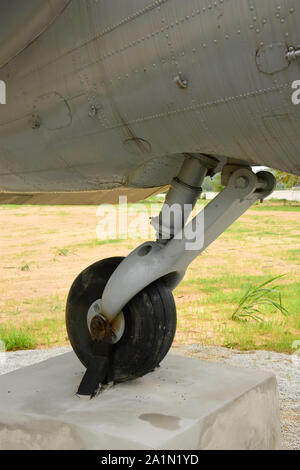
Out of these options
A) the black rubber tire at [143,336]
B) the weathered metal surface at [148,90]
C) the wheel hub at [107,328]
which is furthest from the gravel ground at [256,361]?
the weathered metal surface at [148,90]

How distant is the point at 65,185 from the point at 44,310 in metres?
6.27

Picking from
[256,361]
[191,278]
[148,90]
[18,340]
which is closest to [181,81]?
[148,90]

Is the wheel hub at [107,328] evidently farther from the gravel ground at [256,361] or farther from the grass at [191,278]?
the grass at [191,278]

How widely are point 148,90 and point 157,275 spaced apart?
126 cm

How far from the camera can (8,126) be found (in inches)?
144

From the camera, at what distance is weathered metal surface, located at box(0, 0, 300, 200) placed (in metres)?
2.38

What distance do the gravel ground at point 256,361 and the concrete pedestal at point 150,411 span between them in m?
1.24

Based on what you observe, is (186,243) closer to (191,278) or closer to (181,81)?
(181,81)

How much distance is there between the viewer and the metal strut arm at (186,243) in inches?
136

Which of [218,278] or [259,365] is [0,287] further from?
[259,365]

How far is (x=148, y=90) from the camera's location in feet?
9.29

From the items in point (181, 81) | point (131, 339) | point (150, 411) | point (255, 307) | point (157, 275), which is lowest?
point (255, 307)

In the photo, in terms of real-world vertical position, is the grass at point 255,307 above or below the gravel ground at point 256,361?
above
